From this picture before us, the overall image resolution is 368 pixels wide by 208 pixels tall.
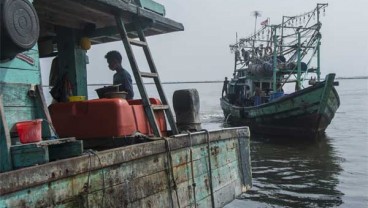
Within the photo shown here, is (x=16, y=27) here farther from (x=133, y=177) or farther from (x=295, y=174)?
(x=295, y=174)

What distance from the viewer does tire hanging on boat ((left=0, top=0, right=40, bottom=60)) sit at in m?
3.17

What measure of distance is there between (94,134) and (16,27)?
1.48 metres

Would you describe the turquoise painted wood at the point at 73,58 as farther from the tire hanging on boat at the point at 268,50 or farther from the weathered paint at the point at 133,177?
the tire hanging on boat at the point at 268,50

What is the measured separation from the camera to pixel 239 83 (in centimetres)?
2469

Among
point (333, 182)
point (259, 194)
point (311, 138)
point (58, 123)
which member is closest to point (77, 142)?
point (58, 123)

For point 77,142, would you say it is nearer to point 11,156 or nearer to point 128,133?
point 11,156

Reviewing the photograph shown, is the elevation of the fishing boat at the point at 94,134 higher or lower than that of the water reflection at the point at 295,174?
higher

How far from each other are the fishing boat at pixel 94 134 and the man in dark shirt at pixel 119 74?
0.33 meters

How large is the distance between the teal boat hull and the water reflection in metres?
0.91

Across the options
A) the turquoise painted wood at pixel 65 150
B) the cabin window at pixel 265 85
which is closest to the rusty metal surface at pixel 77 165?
the turquoise painted wood at pixel 65 150

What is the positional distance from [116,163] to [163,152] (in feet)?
2.52

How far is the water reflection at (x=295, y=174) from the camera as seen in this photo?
9047 mm

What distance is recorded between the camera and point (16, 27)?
10.7 ft

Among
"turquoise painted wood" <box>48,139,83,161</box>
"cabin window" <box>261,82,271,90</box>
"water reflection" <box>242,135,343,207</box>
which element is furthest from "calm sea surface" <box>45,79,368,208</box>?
"turquoise painted wood" <box>48,139,83,161</box>
